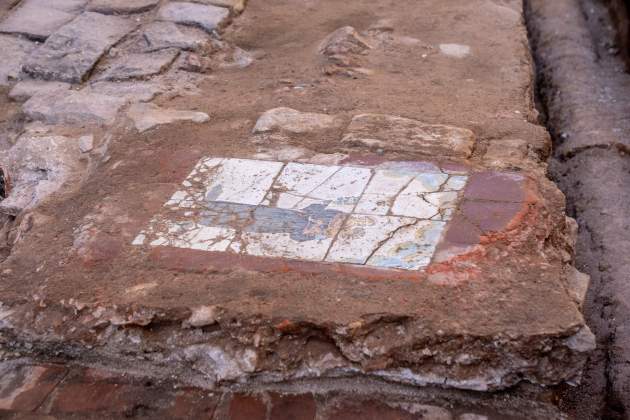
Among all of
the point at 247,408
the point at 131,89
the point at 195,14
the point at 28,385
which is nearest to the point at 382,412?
the point at 247,408

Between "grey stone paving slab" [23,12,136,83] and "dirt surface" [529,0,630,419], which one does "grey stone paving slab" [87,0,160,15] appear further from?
"dirt surface" [529,0,630,419]

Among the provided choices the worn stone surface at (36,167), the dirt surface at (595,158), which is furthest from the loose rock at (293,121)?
the dirt surface at (595,158)

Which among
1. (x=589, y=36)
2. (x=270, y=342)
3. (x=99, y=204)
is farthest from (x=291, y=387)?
(x=589, y=36)

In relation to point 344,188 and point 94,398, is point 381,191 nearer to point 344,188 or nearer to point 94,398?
point 344,188

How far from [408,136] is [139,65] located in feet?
5.07

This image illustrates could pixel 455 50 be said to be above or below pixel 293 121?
below

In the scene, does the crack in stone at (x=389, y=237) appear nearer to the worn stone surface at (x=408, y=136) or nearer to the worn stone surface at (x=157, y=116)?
the worn stone surface at (x=408, y=136)

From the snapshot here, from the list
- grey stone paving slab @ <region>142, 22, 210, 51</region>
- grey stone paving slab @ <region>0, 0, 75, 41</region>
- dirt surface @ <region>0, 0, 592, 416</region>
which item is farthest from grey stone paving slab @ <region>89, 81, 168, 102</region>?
grey stone paving slab @ <region>0, 0, 75, 41</region>

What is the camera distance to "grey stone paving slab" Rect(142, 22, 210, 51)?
396cm

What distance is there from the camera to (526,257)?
2242 millimetres

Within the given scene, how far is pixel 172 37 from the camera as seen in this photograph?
403 centimetres

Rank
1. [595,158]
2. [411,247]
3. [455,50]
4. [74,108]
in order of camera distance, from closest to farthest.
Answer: [411,247]
[74,108]
[595,158]
[455,50]

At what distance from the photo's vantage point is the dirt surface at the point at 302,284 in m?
2.03

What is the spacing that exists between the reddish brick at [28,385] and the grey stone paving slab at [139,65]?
1826 millimetres
